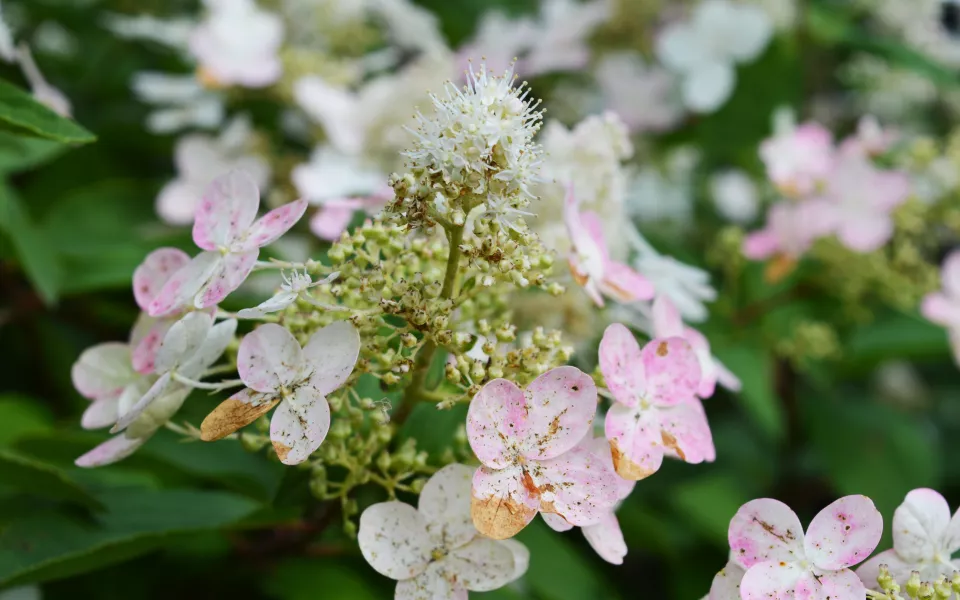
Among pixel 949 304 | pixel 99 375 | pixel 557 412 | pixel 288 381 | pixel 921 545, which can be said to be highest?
pixel 949 304

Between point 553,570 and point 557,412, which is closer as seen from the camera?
point 557,412

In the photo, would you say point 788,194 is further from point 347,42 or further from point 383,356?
point 383,356

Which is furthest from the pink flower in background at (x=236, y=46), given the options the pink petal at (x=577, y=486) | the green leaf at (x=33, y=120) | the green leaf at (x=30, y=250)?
the pink petal at (x=577, y=486)

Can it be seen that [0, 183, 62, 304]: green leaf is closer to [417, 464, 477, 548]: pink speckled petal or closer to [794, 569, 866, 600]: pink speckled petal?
[417, 464, 477, 548]: pink speckled petal

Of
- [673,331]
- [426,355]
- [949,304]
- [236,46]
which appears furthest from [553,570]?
[236,46]

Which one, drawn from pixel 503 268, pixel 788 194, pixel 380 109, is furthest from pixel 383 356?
pixel 788 194

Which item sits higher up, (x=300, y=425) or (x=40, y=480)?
(x=300, y=425)

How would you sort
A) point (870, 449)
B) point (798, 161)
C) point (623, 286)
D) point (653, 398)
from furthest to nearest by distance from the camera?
point (870, 449) < point (798, 161) < point (623, 286) < point (653, 398)

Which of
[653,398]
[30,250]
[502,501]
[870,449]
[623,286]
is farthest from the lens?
[870,449]

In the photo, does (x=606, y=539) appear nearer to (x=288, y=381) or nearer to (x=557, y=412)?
(x=557, y=412)
